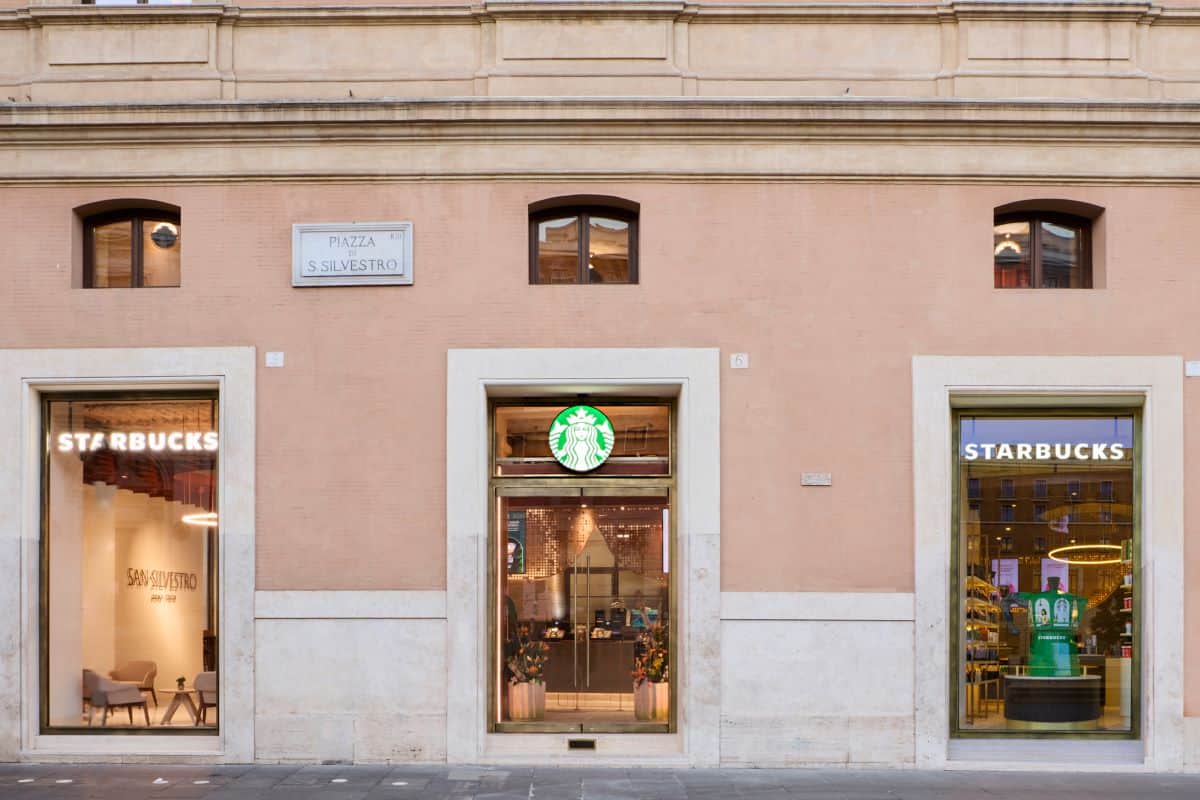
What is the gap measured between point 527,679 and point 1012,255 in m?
6.38

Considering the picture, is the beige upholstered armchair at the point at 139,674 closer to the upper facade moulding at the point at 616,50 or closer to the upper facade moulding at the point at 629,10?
the upper facade moulding at the point at 616,50

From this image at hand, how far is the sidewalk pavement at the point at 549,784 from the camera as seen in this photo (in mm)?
9617

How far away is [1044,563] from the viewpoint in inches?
436

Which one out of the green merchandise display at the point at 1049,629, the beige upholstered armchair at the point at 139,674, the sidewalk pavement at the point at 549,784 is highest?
the green merchandise display at the point at 1049,629

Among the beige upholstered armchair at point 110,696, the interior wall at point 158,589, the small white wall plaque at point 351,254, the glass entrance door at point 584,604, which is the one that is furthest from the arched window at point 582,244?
the beige upholstered armchair at point 110,696

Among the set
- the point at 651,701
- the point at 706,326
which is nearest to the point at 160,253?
the point at 706,326

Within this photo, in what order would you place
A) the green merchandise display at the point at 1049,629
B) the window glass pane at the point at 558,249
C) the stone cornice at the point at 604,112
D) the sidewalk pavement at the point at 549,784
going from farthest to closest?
1. the window glass pane at the point at 558,249
2. the green merchandise display at the point at 1049,629
3. the stone cornice at the point at 604,112
4. the sidewalk pavement at the point at 549,784

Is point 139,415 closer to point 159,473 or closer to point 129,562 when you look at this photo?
point 159,473

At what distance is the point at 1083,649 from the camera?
11.1 meters

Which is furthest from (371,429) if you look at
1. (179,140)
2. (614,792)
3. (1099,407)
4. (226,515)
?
(1099,407)

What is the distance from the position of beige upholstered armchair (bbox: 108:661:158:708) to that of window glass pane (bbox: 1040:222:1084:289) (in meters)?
9.64

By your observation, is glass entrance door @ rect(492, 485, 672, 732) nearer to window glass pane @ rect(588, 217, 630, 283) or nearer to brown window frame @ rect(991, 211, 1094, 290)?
window glass pane @ rect(588, 217, 630, 283)

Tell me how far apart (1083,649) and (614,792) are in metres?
4.89

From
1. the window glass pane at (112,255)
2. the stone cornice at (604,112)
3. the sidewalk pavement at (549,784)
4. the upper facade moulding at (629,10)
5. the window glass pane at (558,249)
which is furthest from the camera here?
the window glass pane at (112,255)
